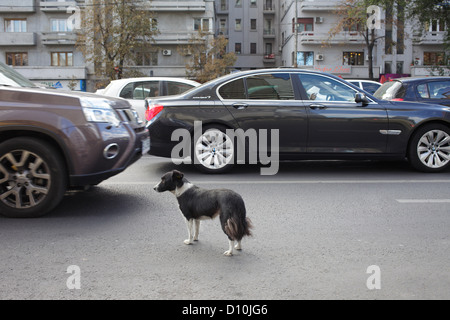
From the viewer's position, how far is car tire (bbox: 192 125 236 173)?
7.64 m

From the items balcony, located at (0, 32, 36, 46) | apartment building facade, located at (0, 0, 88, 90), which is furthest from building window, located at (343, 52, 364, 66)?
balcony, located at (0, 32, 36, 46)

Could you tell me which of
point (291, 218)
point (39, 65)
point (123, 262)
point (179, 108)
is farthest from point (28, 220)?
point (39, 65)

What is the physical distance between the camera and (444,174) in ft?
25.7

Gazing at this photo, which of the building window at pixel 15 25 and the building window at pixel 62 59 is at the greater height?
the building window at pixel 15 25

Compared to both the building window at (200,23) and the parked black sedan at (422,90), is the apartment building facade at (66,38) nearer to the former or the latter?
the building window at (200,23)

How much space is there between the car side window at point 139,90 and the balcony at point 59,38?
121 feet

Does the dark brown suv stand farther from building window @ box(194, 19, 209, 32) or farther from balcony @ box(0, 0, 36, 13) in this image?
balcony @ box(0, 0, 36, 13)

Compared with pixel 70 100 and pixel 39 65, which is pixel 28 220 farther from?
pixel 39 65

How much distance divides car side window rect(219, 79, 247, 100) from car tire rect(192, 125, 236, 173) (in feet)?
1.74

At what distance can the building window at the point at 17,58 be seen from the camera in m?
46.6

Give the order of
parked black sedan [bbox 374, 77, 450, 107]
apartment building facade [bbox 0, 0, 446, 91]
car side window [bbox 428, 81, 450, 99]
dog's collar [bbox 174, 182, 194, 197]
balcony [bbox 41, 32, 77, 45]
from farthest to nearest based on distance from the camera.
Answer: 1. balcony [bbox 41, 32, 77, 45]
2. apartment building facade [bbox 0, 0, 446, 91]
3. car side window [bbox 428, 81, 450, 99]
4. parked black sedan [bbox 374, 77, 450, 107]
5. dog's collar [bbox 174, 182, 194, 197]

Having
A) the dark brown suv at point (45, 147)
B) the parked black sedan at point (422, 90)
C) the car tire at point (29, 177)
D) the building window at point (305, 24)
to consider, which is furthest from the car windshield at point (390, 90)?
the building window at point (305, 24)

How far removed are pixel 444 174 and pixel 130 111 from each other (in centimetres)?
498

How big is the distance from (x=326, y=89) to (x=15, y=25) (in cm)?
4599
